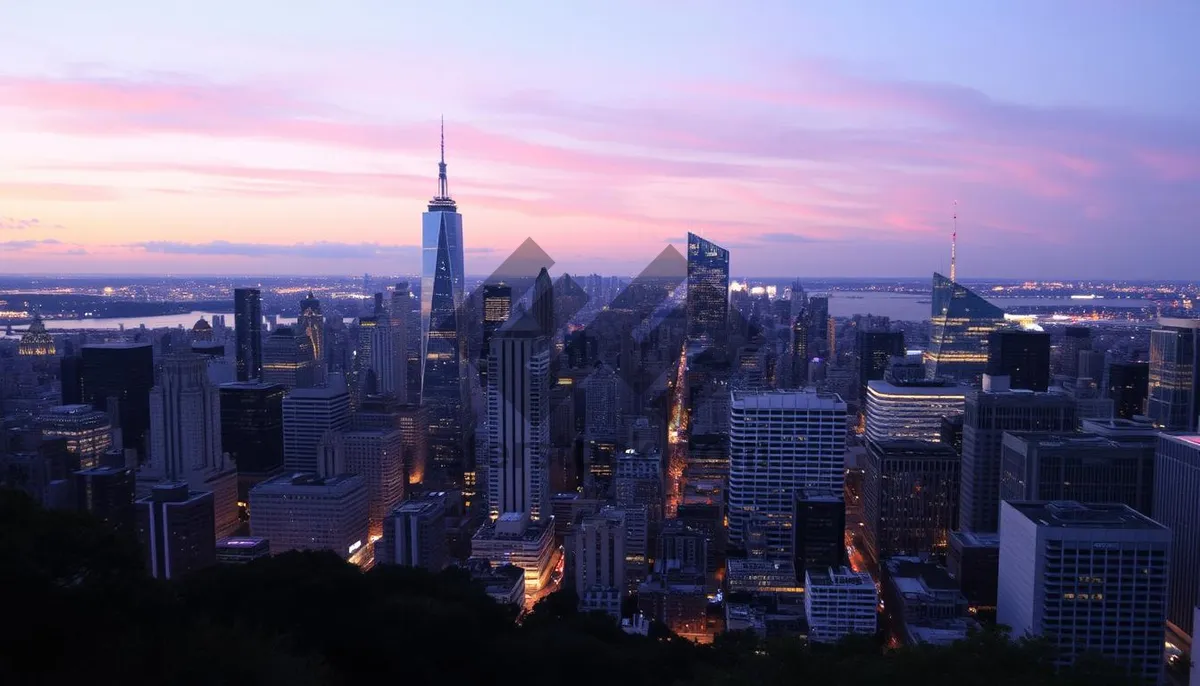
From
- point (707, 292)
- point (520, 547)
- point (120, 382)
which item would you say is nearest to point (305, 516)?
point (520, 547)

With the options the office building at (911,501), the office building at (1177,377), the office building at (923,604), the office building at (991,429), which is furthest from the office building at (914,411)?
the office building at (923,604)

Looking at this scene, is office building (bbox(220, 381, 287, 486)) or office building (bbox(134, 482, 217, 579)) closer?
office building (bbox(134, 482, 217, 579))

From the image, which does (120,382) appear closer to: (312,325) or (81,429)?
(81,429)


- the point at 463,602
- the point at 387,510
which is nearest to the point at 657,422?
the point at 387,510

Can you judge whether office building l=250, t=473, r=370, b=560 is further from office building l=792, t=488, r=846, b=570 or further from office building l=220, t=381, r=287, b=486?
office building l=792, t=488, r=846, b=570

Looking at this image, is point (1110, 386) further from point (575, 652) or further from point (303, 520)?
point (575, 652)

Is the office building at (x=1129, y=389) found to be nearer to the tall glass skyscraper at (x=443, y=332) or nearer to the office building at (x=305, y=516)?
the tall glass skyscraper at (x=443, y=332)

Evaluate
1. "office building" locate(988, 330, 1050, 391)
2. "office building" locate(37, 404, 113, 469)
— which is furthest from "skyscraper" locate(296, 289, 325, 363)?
"office building" locate(988, 330, 1050, 391)
